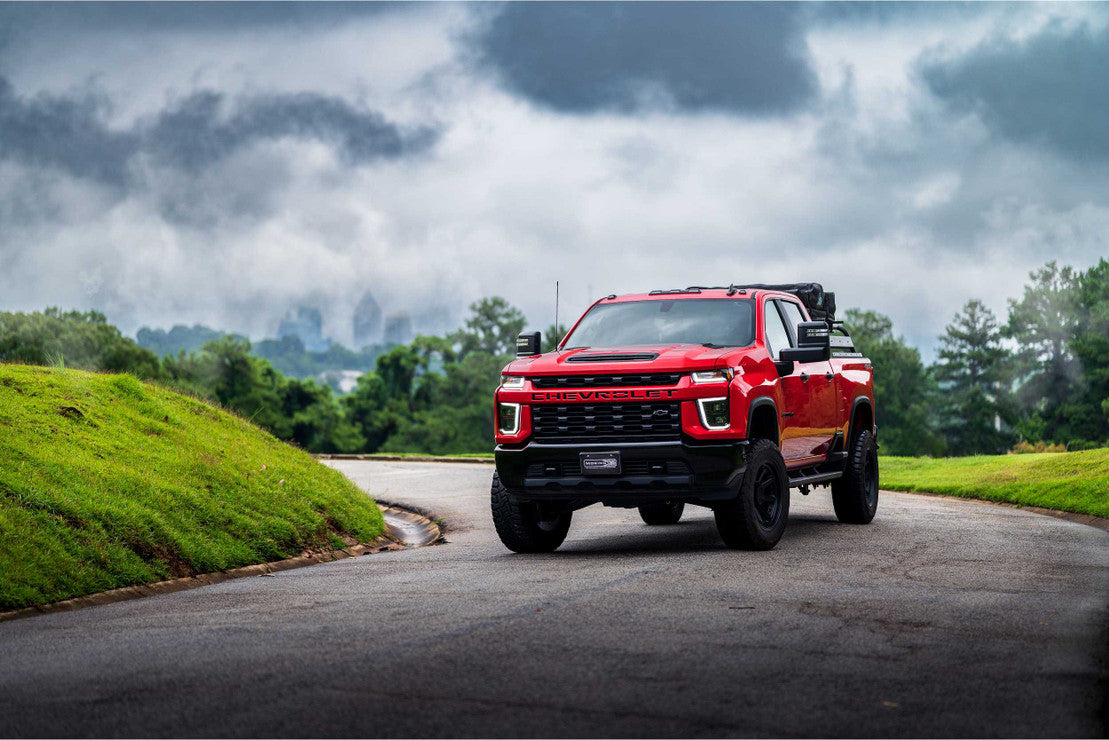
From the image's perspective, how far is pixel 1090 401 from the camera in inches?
3378

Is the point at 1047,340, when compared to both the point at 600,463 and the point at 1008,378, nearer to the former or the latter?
the point at 1008,378

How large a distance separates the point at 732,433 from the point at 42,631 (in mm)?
6093

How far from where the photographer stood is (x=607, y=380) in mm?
11969

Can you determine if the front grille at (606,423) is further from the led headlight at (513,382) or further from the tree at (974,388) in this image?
the tree at (974,388)

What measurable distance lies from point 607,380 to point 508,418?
3.65 ft

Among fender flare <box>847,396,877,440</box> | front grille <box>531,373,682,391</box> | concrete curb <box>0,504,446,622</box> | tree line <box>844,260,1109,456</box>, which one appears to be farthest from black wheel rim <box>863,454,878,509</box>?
tree line <box>844,260,1109,456</box>

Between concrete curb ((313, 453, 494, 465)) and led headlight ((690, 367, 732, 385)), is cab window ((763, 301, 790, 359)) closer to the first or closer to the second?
led headlight ((690, 367, 732, 385))

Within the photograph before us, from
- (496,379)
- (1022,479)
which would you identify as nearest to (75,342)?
(496,379)

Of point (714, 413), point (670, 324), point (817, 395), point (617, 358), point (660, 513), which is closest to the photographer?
point (714, 413)

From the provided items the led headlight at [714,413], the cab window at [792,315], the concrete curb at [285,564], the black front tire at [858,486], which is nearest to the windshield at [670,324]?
the cab window at [792,315]

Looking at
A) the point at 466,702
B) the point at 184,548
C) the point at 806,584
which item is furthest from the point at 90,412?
the point at 466,702

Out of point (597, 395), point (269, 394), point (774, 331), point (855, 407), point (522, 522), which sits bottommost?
point (522, 522)

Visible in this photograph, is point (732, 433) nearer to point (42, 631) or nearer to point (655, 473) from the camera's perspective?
point (655, 473)

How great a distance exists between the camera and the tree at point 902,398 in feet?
343
